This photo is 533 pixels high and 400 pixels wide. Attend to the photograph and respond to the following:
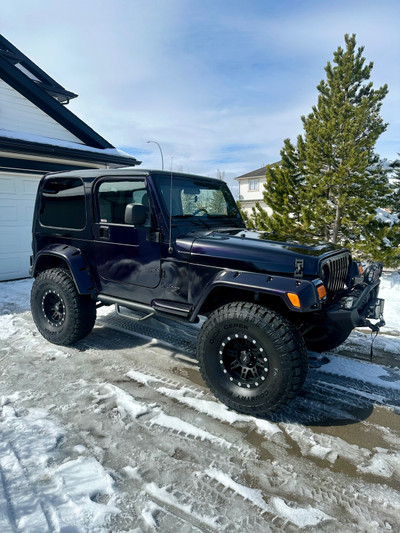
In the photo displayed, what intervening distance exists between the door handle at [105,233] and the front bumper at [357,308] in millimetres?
2424

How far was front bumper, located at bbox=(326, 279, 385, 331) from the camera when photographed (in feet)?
9.16

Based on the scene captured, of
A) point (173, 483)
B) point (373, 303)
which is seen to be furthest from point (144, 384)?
point (373, 303)

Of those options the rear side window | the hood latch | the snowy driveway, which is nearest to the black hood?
the hood latch

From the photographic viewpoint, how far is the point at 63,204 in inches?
169

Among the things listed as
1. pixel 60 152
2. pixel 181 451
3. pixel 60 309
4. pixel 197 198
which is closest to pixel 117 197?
pixel 197 198

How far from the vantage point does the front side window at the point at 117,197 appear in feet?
12.0

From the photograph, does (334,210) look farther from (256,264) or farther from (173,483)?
(173,483)

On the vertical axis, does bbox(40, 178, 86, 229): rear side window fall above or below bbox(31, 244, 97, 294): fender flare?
above

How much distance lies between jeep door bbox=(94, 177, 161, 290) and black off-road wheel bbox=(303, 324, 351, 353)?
1800 millimetres

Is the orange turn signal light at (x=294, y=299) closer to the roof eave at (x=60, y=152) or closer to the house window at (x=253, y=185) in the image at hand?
the roof eave at (x=60, y=152)

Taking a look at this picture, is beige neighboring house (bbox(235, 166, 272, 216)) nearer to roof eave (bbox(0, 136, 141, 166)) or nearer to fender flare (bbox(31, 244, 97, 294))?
roof eave (bbox(0, 136, 141, 166))

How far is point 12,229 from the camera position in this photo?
8227 mm

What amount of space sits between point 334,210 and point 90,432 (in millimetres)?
9013

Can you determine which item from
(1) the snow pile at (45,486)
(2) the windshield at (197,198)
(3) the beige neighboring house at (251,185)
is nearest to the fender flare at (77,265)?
(2) the windshield at (197,198)
